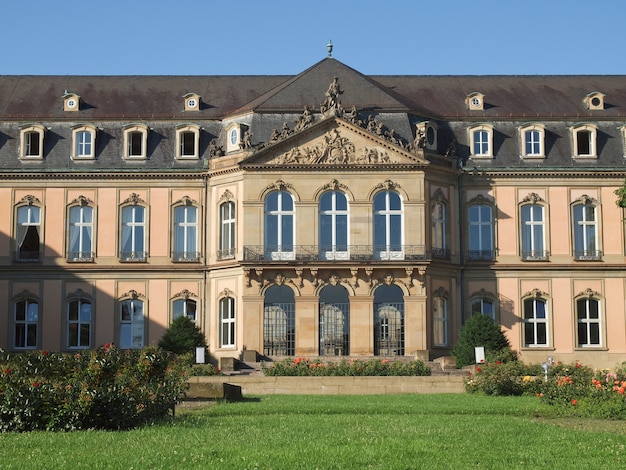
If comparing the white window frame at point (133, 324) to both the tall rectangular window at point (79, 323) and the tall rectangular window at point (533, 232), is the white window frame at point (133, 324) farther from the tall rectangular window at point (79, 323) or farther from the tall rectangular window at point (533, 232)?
the tall rectangular window at point (533, 232)

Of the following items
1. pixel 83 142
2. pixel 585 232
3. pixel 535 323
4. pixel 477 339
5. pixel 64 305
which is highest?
pixel 83 142

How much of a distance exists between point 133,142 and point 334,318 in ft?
45.7

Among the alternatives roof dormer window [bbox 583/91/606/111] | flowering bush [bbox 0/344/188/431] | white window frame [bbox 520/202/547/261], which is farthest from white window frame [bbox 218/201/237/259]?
flowering bush [bbox 0/344/188/431]

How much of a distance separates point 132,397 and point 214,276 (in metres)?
34.2

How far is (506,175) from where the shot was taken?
60969 millimetres

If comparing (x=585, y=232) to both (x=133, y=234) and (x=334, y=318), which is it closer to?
(x=334, y=318)

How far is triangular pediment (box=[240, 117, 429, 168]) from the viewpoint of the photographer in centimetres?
5709

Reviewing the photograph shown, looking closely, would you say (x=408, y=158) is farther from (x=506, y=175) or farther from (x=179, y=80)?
(x=179, y=80)

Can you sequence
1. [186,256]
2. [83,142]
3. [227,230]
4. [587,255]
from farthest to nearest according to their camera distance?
1. [83,142]
2. [587,255]
3. [186,256]
4. [227,230]

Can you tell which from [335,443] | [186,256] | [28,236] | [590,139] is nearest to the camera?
[335,443]

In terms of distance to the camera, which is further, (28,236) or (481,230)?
(481,230)

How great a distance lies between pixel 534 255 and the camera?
2386 inches

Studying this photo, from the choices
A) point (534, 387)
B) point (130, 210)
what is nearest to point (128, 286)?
point (130, 210)

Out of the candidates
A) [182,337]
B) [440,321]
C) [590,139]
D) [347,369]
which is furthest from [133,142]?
[590,139]
